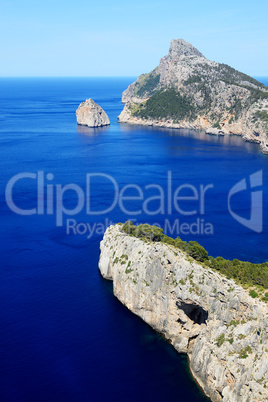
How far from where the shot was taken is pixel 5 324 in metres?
63.2

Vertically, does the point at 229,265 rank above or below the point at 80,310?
above

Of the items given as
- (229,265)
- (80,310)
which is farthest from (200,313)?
(80,310)

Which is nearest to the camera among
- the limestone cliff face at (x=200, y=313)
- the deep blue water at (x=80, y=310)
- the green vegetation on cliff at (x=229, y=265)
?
the limestone cliff face at (x=200, y=313)

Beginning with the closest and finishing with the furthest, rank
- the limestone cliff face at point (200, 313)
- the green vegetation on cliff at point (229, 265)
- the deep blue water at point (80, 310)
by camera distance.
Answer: the limestone cliff face at point (200, 313) < the deep blue water at point (80, 310) < the green vegetation on cliff at point (229, 265)

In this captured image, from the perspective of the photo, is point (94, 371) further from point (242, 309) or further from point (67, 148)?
point (67, 148)

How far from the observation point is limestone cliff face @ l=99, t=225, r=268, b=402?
46.2 m

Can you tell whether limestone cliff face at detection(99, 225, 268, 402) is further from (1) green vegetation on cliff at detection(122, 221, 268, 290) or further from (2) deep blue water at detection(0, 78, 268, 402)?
(2) deep blue water at detection(0, 78, 268, 402)

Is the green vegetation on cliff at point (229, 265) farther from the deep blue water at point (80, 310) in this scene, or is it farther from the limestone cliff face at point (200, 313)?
the deep blue water at point (80, 310)

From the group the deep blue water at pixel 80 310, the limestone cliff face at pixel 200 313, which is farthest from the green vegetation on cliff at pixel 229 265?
the deep blue water at pixel 80 310

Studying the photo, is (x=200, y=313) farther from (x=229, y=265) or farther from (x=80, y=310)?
(x=80, y=310)

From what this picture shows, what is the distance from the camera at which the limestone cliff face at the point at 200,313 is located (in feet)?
152

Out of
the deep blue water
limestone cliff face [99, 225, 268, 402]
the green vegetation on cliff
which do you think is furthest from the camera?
the green vegetation on cliff

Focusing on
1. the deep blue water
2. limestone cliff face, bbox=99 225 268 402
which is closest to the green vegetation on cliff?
limestone cliff face, bbox=99 225 268 402

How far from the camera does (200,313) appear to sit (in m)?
58.7
